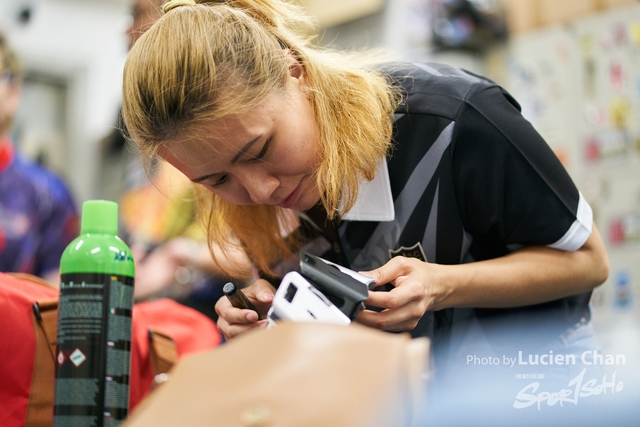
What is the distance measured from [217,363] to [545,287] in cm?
58

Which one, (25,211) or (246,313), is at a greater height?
(246,313)

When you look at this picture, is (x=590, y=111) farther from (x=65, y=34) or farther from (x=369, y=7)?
(x=65, y=34)

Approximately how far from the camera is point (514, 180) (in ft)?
3.08

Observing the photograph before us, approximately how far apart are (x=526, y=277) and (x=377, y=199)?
0.78 ft

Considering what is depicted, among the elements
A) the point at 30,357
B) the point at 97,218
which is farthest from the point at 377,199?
the point at 30,357

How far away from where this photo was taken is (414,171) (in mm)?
1006

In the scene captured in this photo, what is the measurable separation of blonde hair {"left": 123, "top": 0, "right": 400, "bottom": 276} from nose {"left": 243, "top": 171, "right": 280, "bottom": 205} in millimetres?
65

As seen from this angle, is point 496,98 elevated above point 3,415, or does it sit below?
above

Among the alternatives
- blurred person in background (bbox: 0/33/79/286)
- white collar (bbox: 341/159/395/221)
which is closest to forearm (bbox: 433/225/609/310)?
white collar (bbox: 341/159/395/221)

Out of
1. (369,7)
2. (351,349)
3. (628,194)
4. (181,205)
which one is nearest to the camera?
(351,349)

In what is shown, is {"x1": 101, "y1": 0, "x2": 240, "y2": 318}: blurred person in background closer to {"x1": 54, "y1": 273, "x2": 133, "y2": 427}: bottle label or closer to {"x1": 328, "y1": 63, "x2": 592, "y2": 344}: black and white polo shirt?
{"x1": 328, "y1": 63, "x2": 592, "y2": 344}: black and white polo shirt

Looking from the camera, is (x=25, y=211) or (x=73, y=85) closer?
(x=25, y=211)

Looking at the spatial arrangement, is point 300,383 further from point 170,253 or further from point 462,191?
point 170,253

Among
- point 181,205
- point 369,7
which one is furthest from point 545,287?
point 369,7
